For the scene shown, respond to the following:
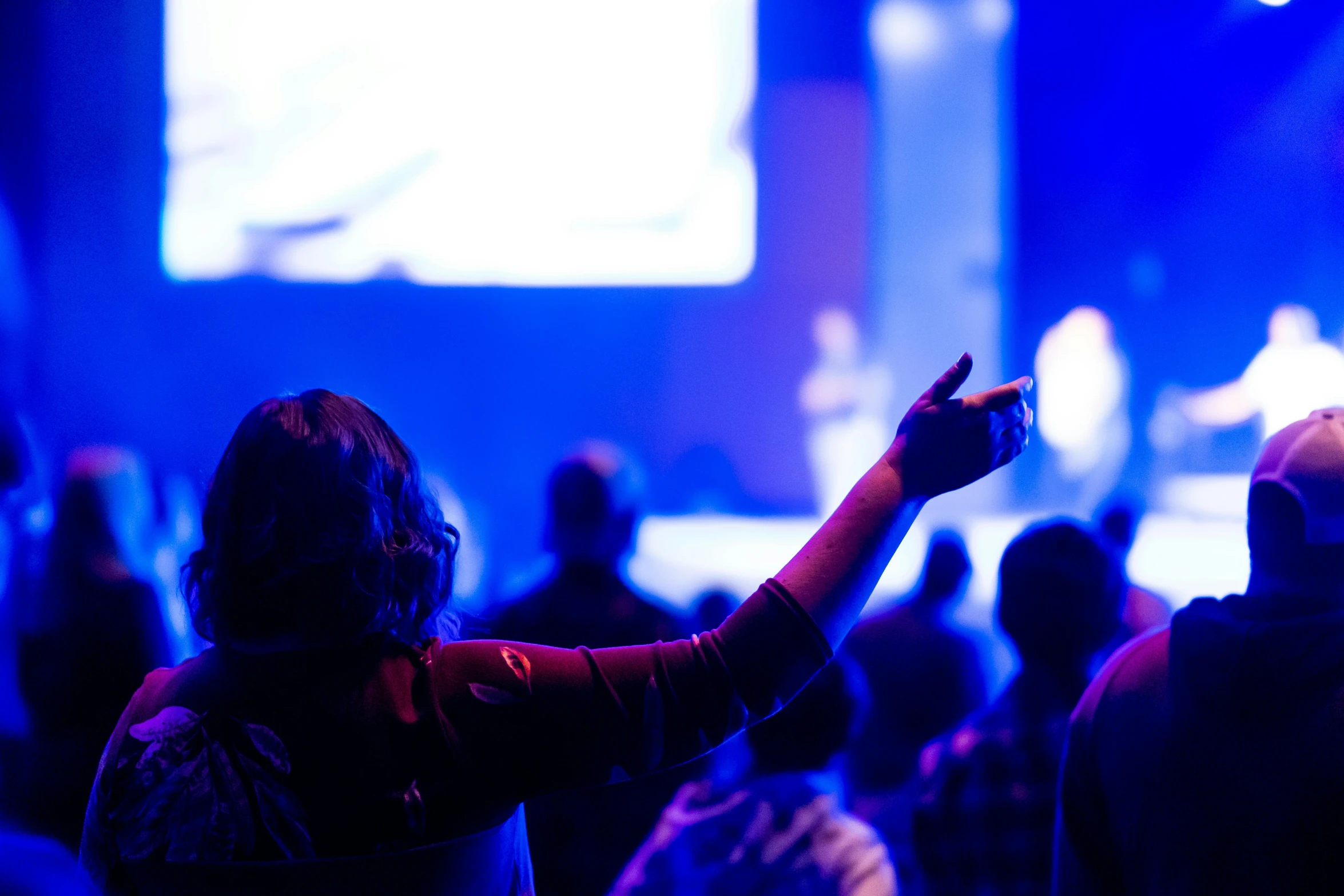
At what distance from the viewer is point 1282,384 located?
16.9 ft

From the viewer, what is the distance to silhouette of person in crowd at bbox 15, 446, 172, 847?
1.65 meters

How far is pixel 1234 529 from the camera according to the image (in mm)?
4875

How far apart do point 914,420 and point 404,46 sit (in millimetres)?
4867

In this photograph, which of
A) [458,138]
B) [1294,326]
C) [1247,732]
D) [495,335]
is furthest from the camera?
[495,335]

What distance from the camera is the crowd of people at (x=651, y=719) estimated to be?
27.0 inches

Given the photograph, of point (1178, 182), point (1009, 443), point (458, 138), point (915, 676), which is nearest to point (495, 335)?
point (458, 138)

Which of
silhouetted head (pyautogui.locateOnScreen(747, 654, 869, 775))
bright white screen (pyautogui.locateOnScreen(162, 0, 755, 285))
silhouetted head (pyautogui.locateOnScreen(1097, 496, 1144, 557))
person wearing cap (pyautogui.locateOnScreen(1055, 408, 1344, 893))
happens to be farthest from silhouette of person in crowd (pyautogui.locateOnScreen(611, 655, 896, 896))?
bright white screen (pyautogui.locateOnScreen(162, 0, 755, 285))

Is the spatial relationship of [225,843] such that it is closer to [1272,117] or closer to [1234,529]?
[1234,529]

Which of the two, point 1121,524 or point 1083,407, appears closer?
point 1121,524

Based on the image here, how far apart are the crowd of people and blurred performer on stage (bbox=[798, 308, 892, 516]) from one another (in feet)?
14.5

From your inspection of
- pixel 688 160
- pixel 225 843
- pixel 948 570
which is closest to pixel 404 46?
pixel 688 160

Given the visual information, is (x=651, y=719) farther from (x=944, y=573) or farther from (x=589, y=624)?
(x=944, y=573)

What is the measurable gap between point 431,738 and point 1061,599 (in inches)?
37.3

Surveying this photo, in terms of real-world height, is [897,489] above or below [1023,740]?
above
